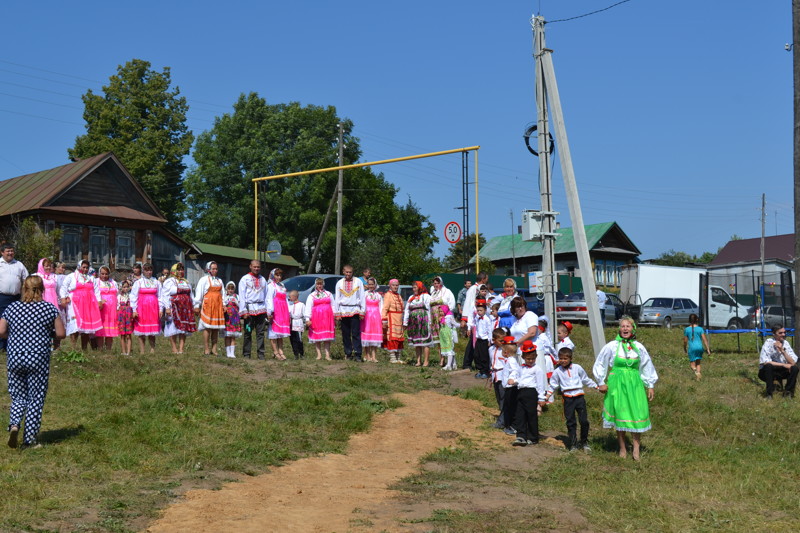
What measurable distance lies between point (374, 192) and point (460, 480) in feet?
167

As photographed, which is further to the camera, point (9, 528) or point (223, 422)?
point (223, 422)

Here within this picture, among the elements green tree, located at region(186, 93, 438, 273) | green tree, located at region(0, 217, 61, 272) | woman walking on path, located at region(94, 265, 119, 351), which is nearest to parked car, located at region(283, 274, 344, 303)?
woman walking on path, located at region(94, 265, 119, 351)

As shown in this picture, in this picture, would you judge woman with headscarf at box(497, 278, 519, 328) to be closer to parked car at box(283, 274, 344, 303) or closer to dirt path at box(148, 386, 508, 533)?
dirt path at box(148, 386, 508, 533)

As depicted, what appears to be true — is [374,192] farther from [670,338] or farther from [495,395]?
[495,395]

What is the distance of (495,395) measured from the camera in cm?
1470

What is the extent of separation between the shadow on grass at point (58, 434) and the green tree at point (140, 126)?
42505mm

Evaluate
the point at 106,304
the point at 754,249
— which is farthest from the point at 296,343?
the point at 754,249

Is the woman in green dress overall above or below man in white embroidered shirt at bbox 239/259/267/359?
below

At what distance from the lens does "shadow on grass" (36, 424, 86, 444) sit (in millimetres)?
10195

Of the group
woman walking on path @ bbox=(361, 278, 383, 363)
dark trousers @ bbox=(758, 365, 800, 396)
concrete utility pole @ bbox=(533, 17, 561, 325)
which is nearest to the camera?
concrete utility pole @ bbox=(533, 17, 561, 325)

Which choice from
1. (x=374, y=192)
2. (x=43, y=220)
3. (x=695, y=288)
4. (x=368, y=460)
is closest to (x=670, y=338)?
(x=695, y=288)

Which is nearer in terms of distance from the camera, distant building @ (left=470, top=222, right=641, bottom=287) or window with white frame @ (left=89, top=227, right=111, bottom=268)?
window with white frame @ (left=89, top=227, right=111, bottom=268)

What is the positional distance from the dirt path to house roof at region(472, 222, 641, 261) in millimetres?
54907

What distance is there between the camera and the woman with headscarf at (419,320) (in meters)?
17.9
